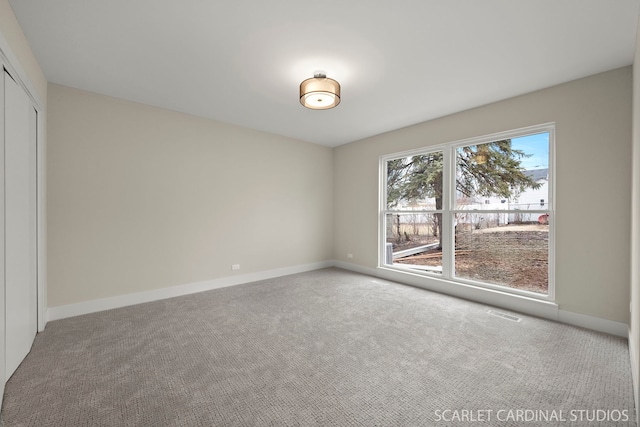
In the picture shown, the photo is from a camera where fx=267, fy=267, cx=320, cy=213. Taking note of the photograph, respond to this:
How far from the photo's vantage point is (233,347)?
238cm

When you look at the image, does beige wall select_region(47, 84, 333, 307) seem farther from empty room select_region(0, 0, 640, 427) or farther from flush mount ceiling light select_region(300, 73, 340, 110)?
flush mount ceiling light select_region(300, 73, 340, 110)

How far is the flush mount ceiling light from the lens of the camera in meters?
2.67

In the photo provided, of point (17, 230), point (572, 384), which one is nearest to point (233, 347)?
point (17, 230)

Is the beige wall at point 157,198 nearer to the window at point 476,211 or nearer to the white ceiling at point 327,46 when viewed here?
the white ceiling at point 327,46

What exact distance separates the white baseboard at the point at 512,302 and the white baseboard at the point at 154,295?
213 cm

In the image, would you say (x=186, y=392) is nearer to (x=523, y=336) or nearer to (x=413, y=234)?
(x=523, y=336)

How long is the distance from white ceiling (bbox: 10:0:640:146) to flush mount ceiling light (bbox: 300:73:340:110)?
124 millimetres

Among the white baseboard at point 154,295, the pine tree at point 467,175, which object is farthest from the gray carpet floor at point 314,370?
the pine tree at point 467,175

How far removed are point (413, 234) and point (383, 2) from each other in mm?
3508

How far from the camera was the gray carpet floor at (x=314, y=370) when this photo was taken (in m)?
1.60

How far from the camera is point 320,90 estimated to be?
266 centimetres

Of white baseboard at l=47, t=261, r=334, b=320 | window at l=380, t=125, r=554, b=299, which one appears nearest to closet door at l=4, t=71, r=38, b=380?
white baseboard at l=47, t=261, r=334, b=320

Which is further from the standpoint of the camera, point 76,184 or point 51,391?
point 76,184

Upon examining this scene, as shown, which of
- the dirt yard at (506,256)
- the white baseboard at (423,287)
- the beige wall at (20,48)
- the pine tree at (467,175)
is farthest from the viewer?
the pine tree at (467,175)
